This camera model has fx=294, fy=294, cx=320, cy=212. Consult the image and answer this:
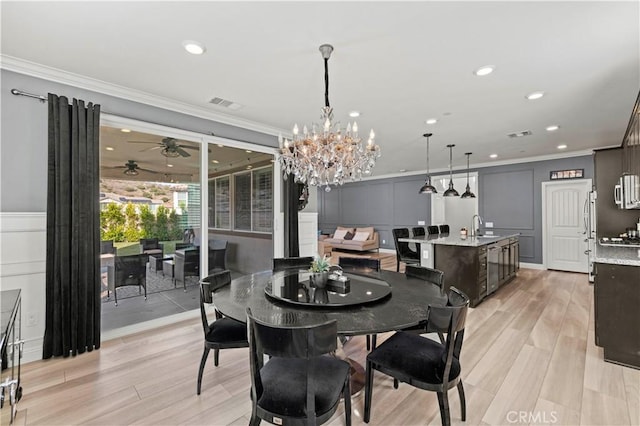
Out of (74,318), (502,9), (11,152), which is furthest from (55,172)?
(502,9)

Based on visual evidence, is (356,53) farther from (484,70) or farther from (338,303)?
(338,303)

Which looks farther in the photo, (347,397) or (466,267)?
(466,267)

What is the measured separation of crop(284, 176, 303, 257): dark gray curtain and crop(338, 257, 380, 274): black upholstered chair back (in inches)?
60.8

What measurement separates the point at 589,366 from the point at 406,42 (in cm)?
327

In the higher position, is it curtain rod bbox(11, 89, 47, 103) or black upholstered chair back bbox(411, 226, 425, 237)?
curtain rod bbox(11, 89, 47, 103)

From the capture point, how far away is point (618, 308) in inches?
108

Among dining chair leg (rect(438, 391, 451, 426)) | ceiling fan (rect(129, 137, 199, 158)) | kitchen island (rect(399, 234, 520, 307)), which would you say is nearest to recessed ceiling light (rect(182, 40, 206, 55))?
ceiling fan (rect(129, 137, 199, 158))

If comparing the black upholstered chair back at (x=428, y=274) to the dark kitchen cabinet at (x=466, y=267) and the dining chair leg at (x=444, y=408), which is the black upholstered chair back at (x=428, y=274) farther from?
the dark kitchen cabinet at (x=466, y=267)

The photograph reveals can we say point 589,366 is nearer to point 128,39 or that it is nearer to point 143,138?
point 128,39

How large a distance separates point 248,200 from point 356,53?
10.0 ft

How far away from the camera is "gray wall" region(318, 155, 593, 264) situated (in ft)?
22.9

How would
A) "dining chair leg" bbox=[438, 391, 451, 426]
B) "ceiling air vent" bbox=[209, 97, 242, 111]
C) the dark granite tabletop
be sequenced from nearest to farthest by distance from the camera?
the dark granite tabletop, "dining chair leg" bbox=[438, 391, 451, 426], "ceiling air vent" bbox=[209, 97, 242, 111]

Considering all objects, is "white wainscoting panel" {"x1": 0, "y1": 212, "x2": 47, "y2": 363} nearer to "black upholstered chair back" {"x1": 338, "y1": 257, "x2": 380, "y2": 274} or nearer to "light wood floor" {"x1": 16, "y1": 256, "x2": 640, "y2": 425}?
"light wood floor" {"x1": 16, "y1": 256, "x2": 640, "y2": 425}

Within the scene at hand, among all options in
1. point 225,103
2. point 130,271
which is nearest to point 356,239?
point 225,103
